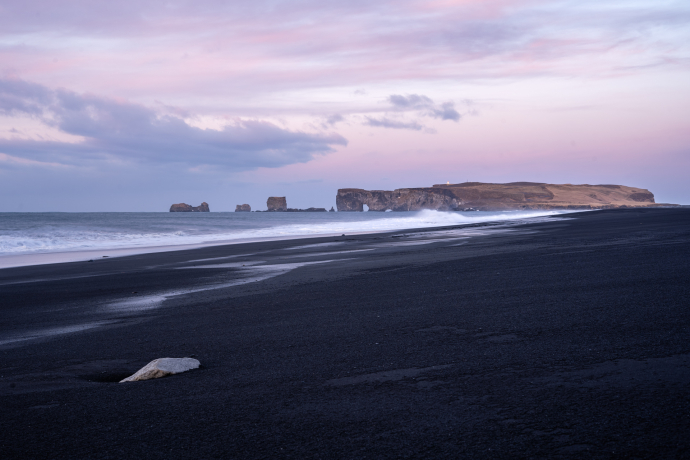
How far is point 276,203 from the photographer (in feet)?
564

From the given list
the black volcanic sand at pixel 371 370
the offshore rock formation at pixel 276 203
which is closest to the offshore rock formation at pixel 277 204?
the offshore rock formation at pixel 276 203

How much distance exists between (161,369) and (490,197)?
154702 millimetres

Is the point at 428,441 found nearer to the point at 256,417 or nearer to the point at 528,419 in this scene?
the point at 528,419

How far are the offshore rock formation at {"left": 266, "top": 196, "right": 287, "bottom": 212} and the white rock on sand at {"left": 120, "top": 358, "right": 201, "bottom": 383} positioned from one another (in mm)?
169048

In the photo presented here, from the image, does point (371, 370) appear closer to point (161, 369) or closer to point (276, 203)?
point (161, 369)

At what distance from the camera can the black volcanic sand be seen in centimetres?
262

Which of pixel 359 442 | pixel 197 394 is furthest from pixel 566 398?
pixel 197 394

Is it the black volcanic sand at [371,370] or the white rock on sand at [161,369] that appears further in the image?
the white rock on sand at [161,369]

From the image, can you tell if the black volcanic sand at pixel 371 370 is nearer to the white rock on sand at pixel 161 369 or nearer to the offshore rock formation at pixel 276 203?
the white rock on sand at pixel 161 369

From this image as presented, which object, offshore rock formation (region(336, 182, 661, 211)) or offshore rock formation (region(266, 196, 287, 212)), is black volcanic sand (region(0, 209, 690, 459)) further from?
offshore rock formation (region(266, 196, 287, 212))

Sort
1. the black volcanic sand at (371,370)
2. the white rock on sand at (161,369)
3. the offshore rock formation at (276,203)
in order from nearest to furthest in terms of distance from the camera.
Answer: the black volcanic sand at (371,370), the white rock on sand at (161,369), the offshore rock formation at (276,203)

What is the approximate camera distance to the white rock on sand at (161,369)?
3973 millimetres

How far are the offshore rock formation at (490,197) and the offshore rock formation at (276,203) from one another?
19826 millimetres

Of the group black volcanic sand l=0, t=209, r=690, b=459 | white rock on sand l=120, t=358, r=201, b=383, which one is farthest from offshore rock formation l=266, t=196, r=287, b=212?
white rock on sand l=120, t=358, r=201, b=383
